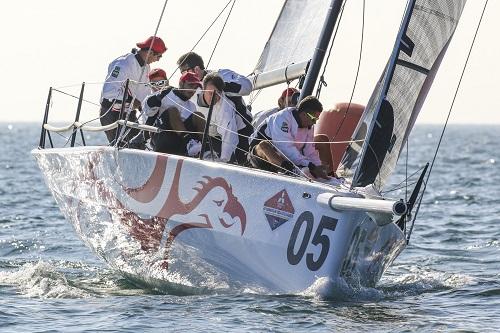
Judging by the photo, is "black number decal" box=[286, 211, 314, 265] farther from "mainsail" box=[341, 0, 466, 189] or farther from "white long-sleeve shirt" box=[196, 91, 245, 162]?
"white long-sleeve shirt" box=[196, 91, 245, 162]

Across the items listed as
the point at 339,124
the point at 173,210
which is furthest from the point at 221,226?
the point at 339,124

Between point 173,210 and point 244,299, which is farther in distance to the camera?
point 173,210

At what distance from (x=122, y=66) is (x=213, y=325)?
3253 mm

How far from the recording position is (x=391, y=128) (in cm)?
780

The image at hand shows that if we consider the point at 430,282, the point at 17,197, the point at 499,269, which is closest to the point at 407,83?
the point at 430,282

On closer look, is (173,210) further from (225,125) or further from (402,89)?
(402,89)

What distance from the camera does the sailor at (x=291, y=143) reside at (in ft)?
25.6

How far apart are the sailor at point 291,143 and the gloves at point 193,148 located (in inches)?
17.5

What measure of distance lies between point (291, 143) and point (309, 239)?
87cm

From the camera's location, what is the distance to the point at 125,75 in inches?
375

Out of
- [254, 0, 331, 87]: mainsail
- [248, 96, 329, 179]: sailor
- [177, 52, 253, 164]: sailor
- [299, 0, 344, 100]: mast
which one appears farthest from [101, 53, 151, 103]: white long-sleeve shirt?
[248, 96, 329, 179]: sailor

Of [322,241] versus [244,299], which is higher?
[322,241]

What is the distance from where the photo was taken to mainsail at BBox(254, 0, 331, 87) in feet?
32.0

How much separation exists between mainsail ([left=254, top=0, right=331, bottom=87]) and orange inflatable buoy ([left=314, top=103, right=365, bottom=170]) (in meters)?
0.54
